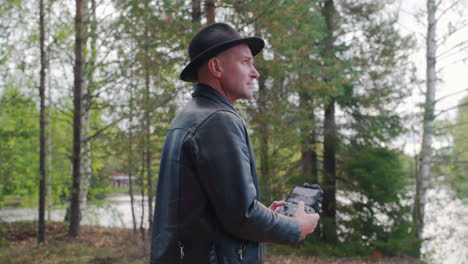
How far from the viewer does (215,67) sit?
76.4 inches

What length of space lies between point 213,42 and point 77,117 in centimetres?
1028

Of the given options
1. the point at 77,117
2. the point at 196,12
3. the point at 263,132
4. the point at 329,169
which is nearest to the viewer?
the point at 263,132

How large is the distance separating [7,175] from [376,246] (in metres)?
9.29

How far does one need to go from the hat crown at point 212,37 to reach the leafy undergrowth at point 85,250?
750 centimetres

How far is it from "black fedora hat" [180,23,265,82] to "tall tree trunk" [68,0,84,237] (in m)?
9.97

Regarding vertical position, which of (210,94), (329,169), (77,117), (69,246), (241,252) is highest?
(77,117)

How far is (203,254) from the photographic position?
1.72 meters

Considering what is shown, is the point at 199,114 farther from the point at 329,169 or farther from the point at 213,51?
the point at 329,169

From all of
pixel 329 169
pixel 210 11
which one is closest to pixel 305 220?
pixel 210 11

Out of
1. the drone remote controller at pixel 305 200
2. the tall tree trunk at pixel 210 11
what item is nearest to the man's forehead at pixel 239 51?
the drone remote controller at pixel 305 200

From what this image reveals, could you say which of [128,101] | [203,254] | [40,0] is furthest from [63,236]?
[203,254]

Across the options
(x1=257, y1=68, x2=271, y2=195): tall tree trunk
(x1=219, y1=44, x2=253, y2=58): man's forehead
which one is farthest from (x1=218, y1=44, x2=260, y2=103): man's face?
(x1=257, y1=68, x2=271, y2=195): tall tree trunk

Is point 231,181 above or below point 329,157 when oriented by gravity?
above

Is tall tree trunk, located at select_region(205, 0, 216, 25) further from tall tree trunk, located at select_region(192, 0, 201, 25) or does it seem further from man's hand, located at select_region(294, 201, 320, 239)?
man's hand, located at select_region(294, 201, 320, 239)
